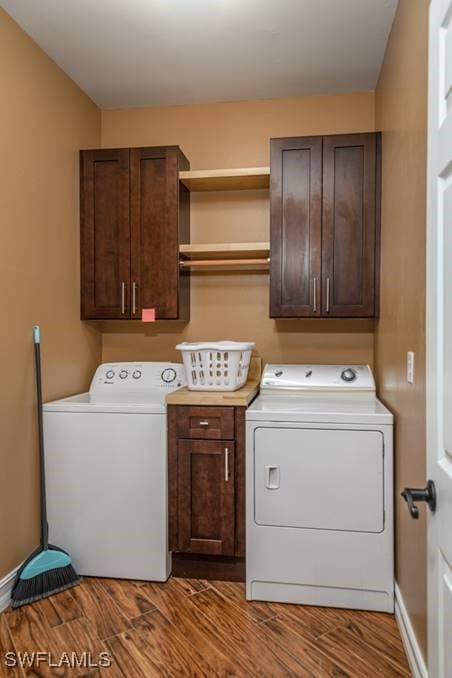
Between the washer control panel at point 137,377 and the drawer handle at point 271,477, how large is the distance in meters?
0.89

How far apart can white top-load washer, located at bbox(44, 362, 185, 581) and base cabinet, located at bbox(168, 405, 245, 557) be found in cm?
6

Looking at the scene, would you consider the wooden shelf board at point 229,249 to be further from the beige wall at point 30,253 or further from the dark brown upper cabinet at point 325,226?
the beige wall at point 30,253

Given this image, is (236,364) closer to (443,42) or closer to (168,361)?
(168,361)

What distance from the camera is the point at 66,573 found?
2.39m

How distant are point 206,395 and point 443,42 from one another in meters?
1.73

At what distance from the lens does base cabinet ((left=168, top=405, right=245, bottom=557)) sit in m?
2.35

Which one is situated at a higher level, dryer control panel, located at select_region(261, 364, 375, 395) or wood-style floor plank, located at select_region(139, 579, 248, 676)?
dryer control panel, located at select_region(261, 364, 375, 395)

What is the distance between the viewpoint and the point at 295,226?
108 inches

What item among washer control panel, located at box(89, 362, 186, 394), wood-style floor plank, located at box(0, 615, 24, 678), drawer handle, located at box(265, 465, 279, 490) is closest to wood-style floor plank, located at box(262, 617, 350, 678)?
drawer handle, located at box(265, 465, 279, 490)

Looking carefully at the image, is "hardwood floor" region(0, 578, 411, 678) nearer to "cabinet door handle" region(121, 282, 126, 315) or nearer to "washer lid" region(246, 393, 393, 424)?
"washer lid" region(246, 393, 393, 424)

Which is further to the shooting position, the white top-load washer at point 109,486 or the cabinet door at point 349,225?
the cabinet door at point 349,225

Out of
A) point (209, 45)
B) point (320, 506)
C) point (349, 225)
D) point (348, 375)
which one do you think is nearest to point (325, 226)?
point (349, 225)

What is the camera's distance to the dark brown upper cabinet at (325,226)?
2680 mm

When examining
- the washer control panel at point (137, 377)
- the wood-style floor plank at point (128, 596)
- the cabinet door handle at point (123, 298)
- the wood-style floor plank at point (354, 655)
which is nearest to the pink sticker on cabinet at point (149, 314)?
the cabinet door handle at point (123, 298)
